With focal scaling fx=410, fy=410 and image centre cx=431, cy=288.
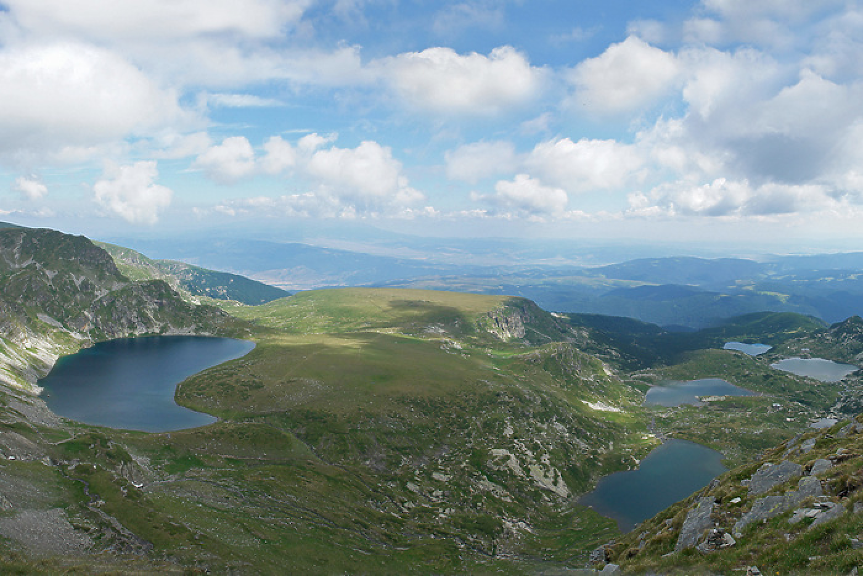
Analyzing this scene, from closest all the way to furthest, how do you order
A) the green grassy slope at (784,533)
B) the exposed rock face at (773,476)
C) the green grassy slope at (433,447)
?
1. the green grassy slope at (784,533)
2. the exposed rock face at (773,476)
3. the green grassy slope at (433,447)

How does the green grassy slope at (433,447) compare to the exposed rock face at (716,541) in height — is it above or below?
below

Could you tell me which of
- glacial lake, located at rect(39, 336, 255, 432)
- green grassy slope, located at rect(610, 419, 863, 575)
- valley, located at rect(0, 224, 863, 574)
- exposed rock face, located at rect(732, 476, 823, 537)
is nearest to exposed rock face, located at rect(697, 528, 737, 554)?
green grassy slope, located at rect(610, 419, 863, 575)

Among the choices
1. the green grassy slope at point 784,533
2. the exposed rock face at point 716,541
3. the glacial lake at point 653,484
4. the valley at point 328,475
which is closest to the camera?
the green grassy slope at point 784,533

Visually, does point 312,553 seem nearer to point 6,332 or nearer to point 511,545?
point 511,545

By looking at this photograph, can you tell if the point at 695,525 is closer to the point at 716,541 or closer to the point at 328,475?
the point at 716,541

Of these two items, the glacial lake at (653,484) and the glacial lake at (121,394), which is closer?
the glacial lake at (653,484)

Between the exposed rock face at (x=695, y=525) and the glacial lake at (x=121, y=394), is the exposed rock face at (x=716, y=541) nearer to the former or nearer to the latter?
the exposed rock face at (x=695, y=525)

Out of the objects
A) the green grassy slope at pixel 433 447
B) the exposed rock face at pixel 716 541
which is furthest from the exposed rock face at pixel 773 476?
the green grassy slope at pixel 433 447

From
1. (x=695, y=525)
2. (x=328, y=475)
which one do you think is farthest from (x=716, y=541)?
(x=328, y=475)
